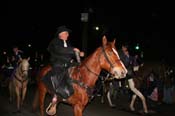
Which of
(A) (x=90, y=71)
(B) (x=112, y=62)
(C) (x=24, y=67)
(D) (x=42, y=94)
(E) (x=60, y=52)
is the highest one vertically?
(E) (x=60, y=52)

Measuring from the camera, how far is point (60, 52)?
930 centimetres

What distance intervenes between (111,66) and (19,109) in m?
6.35

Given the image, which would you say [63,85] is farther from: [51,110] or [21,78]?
[21,78]

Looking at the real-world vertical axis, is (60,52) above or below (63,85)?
above

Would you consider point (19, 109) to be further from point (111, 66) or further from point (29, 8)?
point (29, 8)

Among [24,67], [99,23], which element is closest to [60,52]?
[24,67]

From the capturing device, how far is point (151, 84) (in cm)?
1708

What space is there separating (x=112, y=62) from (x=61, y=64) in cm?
164

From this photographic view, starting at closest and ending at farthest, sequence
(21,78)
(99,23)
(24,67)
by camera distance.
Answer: (24,67) → (21,78) → (99,23)

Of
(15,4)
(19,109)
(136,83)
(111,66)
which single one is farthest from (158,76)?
(15,4)

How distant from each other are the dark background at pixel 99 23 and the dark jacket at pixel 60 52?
786 inches

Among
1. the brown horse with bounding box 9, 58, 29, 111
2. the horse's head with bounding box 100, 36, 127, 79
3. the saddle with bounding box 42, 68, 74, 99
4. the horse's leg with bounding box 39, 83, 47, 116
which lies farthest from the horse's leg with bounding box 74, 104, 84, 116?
the brown horse with bounding box 9, 58, 29, 111

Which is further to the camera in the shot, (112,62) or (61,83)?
(61,83)

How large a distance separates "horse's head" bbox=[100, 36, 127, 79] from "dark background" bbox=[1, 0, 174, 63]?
67.4ft
